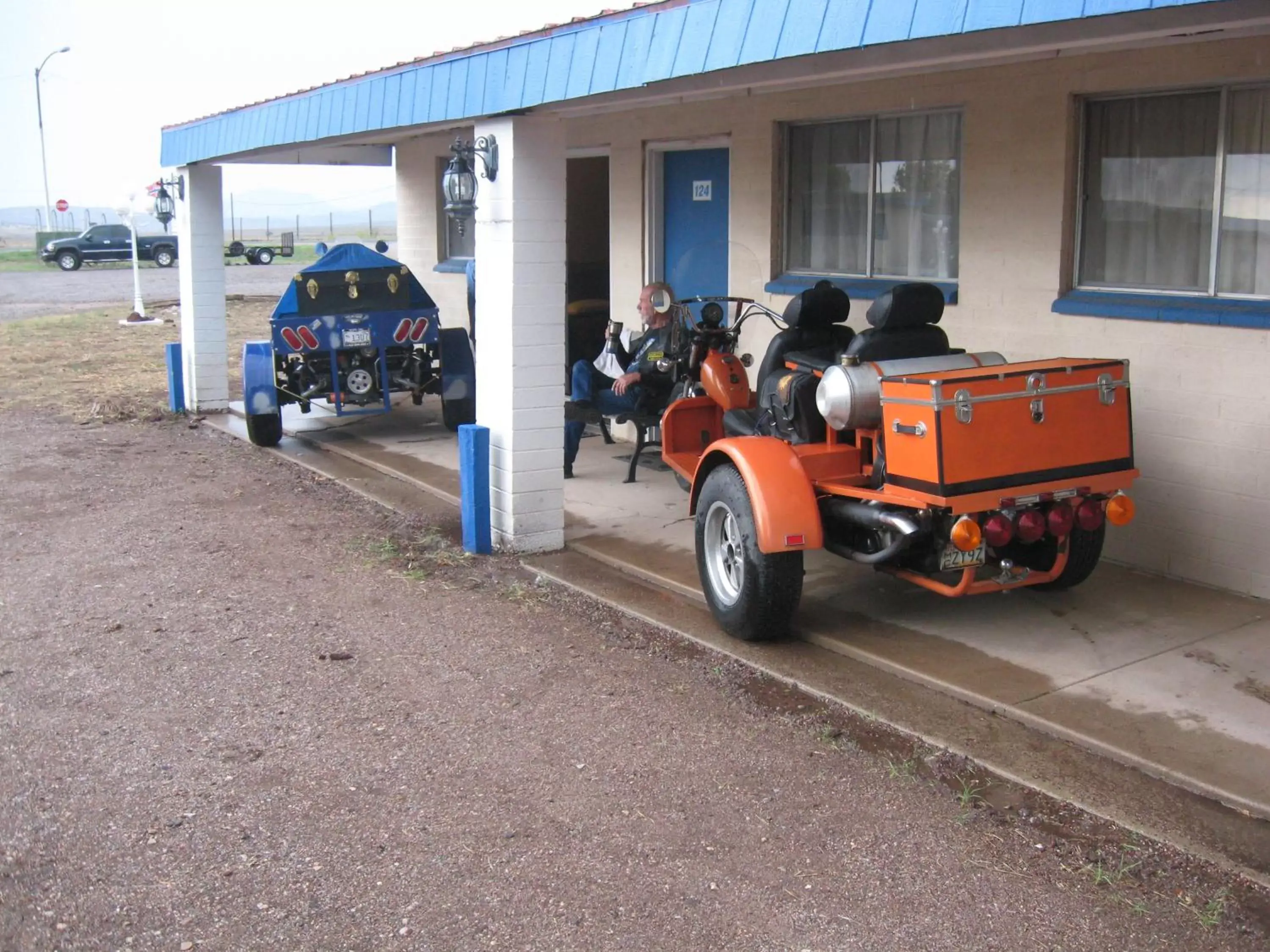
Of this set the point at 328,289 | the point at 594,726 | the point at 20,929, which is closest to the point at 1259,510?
the point at 594,726

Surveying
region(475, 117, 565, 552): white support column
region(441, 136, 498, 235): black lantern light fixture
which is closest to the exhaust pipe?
region(475, 117, 565, 552): white support column

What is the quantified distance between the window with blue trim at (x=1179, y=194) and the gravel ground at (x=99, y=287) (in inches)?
830

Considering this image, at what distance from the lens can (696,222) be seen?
10.3 meters

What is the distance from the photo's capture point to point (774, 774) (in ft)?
15.6

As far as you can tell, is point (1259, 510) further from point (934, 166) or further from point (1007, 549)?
point (934, 166)

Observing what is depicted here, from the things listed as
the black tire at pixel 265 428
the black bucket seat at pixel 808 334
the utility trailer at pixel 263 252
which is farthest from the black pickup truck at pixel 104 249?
the black bucket seat at pixel 808 334

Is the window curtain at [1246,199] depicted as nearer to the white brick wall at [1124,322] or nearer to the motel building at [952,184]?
the motel building at [952,184]

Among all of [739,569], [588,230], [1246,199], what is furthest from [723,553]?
[588,230]

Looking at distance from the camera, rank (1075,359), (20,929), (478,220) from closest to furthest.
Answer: (20,929), (1075,359), (478,220)

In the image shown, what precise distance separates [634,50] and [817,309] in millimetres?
1654

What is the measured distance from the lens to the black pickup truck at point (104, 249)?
1745 inches

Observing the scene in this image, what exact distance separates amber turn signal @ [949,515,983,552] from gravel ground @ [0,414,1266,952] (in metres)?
0.93

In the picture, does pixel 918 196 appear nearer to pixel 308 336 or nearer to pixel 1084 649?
pixel 1084 649

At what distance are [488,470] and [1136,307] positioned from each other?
3792 millimetres
